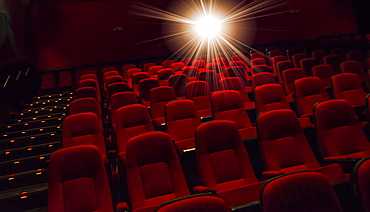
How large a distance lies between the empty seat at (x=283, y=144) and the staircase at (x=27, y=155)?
0.92 meters

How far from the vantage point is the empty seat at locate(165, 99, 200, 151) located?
1.57 meters

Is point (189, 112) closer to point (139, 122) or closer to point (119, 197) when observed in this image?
point (139, 122)

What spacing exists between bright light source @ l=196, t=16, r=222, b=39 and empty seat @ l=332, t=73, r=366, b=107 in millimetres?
3081

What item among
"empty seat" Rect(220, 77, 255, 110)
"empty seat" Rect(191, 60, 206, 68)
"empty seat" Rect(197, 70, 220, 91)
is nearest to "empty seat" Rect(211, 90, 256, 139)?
"empty seat" Rect(220, 77, 255, 110)

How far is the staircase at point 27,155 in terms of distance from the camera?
125 cm

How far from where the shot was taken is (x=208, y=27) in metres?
4.75

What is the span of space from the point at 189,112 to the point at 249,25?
3828mm

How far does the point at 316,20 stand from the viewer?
5.30m

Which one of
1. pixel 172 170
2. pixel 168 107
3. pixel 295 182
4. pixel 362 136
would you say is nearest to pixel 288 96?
pixel 362 136

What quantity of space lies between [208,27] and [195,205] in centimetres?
440

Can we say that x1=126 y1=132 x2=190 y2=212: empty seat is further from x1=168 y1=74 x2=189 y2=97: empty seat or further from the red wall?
the red wall

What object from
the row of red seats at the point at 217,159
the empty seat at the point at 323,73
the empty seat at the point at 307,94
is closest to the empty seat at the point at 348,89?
the empty seat at the point at 307,94

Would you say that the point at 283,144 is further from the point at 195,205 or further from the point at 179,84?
the point at 179,84

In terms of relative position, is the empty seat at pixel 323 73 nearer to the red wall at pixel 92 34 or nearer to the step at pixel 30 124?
the step at pixel 30 124
